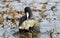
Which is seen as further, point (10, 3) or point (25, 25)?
point (10, 3)

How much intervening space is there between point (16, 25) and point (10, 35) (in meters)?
0.72

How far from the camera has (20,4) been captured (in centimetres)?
1102

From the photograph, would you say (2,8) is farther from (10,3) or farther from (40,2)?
(40,2)

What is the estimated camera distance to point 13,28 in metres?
8.66

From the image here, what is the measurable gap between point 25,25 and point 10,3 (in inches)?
136

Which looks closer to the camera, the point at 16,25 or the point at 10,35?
the point at 10,35

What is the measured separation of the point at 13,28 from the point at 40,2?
2.85m

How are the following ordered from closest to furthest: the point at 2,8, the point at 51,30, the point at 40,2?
the point at 51,30
the point at 2,8
the point at 40,2

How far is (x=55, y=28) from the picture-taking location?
862 centimetres

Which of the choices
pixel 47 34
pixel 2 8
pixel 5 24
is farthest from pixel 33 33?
pixel 2 8

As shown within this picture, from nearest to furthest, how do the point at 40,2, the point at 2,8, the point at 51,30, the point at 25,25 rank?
1. the point at 25,25
2. the point at 51,30
3. the point at 2,8
4. the point at 40,2

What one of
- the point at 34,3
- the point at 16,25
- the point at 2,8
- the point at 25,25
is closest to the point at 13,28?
the point at 16,25

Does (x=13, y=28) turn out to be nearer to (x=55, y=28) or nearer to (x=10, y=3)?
(x=55, y=28)

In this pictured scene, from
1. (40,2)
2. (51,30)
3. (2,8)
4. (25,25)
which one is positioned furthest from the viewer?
(40,2)
